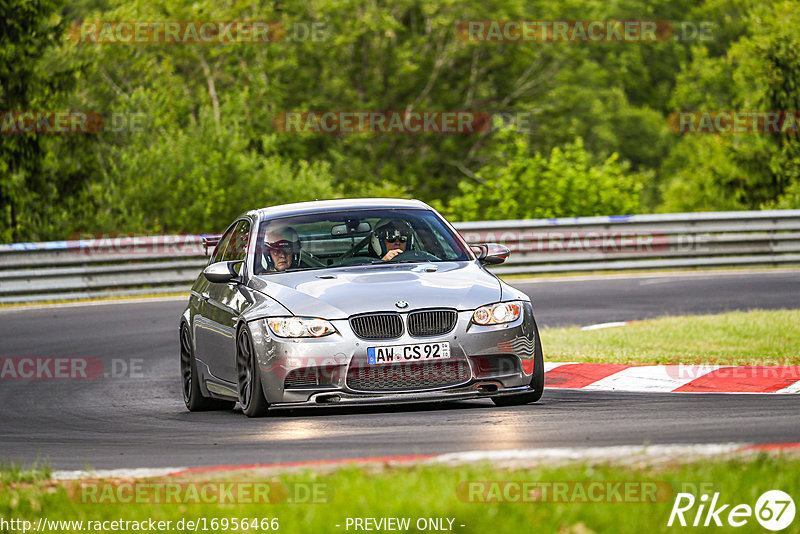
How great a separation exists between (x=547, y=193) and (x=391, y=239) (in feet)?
61.2

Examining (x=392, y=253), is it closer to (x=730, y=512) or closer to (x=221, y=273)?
(x=221, y=273)

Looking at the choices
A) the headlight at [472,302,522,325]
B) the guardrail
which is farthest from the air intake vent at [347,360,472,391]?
the guardrail

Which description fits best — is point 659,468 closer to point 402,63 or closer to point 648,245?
point 648,245

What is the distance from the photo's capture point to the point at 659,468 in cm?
578

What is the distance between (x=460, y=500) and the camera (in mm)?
5230

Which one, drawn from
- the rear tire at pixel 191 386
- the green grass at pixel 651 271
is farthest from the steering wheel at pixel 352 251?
the green grass at pixel 651 271

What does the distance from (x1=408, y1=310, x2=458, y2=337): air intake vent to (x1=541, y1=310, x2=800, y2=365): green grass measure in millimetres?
3514

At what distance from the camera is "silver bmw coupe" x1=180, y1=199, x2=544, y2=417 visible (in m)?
8.62

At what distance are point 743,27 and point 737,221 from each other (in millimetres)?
50084

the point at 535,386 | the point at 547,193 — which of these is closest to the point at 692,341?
the point at 535,386

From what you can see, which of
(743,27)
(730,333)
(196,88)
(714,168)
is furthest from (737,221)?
(743,27)

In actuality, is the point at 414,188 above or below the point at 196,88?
below

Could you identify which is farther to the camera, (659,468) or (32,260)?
(32,260)

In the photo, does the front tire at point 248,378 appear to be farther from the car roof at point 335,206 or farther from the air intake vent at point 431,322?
the car roof at point 335,206
